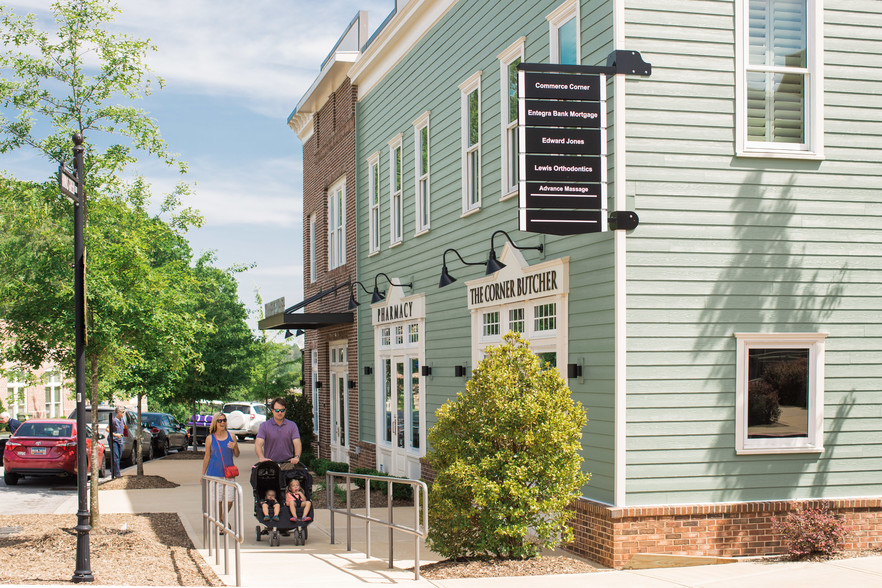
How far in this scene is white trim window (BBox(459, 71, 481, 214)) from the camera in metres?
15.3

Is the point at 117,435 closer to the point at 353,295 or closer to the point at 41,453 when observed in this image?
the point at 41,453

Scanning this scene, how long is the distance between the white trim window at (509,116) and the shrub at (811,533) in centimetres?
567

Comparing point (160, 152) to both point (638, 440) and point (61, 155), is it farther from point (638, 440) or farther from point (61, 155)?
point (638, 440)

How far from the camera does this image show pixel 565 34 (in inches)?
480

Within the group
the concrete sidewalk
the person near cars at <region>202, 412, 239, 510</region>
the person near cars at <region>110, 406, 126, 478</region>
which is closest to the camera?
the concrete sidewalk

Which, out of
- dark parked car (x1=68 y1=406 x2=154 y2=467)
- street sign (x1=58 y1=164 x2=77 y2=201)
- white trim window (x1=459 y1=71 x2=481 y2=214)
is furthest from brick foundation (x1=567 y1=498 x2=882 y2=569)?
dark parked car (x1=68 y1=406 x2=154 y2=467)

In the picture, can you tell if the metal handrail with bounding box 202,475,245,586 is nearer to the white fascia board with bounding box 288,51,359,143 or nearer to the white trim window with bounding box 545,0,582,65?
the white trim window with bounding box 545,0,582,65

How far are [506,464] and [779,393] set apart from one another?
333 cm

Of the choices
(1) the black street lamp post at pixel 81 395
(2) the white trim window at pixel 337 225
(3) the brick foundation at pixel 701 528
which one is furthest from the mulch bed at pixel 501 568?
(2) the white trim window at pixel 337 225

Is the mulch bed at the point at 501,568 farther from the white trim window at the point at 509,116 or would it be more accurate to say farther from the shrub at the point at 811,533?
the white trim window at the point at 509,116

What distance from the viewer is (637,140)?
419 inches

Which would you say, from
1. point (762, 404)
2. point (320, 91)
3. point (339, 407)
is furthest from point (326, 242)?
point (762, 404)

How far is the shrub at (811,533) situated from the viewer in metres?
10.2

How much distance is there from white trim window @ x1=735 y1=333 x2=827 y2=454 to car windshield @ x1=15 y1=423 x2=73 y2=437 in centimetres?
1761
